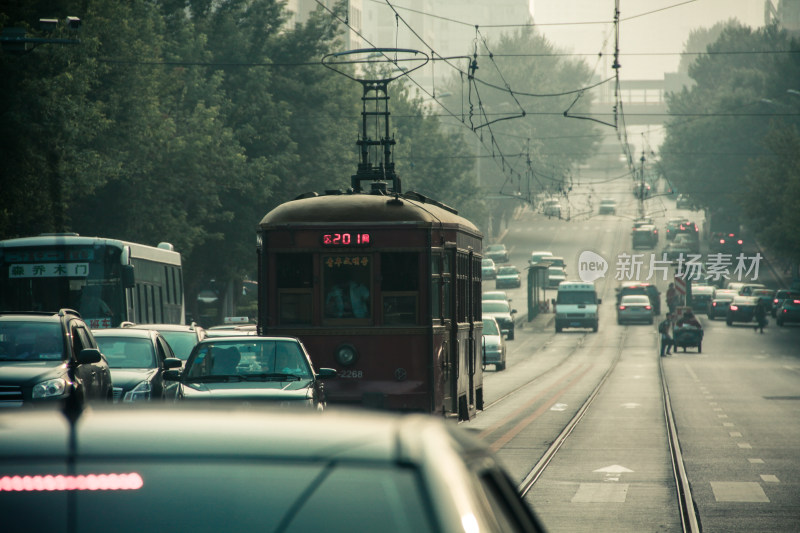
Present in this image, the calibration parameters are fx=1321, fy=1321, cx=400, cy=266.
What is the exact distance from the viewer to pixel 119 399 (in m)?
16.1

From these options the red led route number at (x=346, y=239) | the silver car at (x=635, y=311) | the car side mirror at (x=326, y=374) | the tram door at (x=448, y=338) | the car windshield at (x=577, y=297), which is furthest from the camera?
the silver car at (x=635, y=311)

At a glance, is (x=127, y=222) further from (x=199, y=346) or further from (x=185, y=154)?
(x=199, y=346)

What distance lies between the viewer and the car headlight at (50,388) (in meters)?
13.6

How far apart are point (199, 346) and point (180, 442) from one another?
1201 centimetres

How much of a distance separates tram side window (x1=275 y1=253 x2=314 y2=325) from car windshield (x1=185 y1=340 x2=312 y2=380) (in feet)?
6.81

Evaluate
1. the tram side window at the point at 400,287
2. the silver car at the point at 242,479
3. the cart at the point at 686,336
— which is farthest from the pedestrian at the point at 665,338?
the silver car at the point at 242,479

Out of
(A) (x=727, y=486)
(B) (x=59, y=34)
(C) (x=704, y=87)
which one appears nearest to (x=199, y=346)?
(A) (x=727, y=486)

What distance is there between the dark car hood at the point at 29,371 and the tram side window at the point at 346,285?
141 inches

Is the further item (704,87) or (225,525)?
(704,87)

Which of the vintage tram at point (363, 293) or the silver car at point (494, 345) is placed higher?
the vintage tram at point (363, 293)

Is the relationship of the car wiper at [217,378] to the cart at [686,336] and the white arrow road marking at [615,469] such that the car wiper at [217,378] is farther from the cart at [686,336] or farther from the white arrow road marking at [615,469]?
the cart at [686,336]

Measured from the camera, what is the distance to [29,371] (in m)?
13.9

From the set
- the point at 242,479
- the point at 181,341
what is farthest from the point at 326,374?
the point at 242,479

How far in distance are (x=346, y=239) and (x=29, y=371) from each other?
4.30 m
